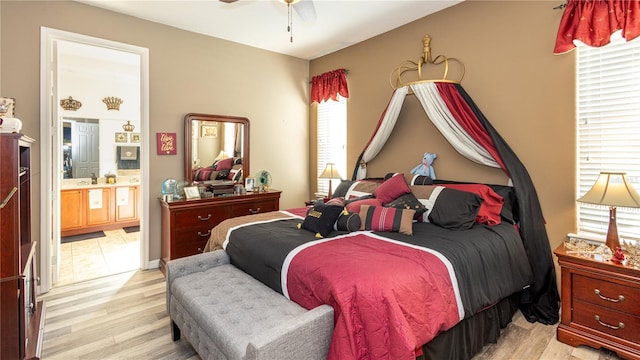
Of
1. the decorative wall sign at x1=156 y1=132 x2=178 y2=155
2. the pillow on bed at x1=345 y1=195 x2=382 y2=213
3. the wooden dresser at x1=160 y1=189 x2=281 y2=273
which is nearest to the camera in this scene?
the pillow on bed at x1=345 y1=195 x2=382 y2=213

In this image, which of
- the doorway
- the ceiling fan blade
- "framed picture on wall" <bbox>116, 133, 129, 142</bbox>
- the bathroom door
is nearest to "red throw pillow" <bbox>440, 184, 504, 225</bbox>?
the ceiling fan blade

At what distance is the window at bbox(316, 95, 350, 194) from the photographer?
15.2ft

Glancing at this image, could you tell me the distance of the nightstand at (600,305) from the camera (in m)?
2.01

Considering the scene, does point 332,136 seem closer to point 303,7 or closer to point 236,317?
point 303,7

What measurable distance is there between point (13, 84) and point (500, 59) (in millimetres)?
4611

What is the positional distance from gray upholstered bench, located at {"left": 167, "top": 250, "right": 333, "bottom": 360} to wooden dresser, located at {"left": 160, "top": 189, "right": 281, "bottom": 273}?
1330mm

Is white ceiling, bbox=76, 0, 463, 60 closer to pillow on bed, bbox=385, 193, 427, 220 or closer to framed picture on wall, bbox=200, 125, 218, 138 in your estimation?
framed picture on wall, bbox=200, 125, 218, 138

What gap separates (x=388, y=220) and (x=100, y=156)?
5816mm

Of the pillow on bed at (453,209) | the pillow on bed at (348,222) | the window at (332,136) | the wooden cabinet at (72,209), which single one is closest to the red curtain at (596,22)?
the pillow on bed at (453,209)

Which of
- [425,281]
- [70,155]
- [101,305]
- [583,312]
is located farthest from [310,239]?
[70,155]

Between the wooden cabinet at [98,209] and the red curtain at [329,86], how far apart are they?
12.3ft

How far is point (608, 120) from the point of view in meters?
2.44

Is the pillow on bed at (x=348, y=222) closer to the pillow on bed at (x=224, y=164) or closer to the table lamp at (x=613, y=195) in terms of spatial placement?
the table lamp at (x=613, y=195)

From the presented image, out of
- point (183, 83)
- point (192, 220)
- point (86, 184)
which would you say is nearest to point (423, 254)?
point (192, 220)
